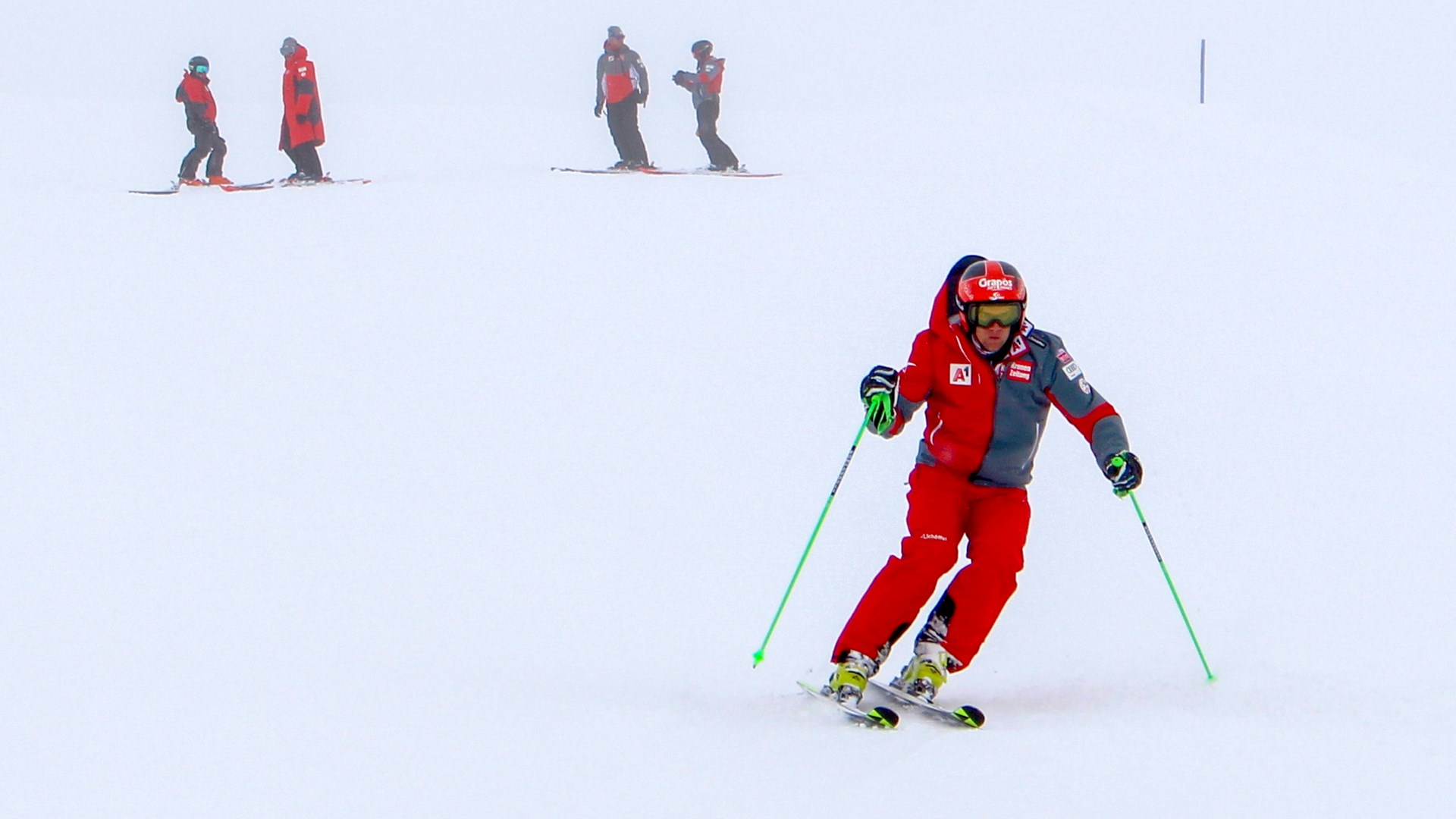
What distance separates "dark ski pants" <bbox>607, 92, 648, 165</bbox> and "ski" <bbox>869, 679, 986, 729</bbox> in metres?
9.50

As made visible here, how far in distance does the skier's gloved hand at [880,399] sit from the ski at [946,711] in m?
0.76

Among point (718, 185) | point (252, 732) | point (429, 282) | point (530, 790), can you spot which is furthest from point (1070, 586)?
point (718, 185)

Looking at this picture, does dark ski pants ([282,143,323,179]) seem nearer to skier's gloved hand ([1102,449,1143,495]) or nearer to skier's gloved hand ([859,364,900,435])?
skier's gloved hand ([859,364,900,435])

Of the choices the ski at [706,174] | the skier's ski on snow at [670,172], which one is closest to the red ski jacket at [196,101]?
the skier's ski on snow at [670,172]

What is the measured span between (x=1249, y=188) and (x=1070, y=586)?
302 inches

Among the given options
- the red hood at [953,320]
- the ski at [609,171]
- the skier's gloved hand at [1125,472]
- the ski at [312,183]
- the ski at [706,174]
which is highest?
the ski at [609,171]

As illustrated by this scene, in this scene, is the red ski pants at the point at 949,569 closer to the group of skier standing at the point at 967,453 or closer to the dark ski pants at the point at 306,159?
the group of skier standing at the point at 967,453

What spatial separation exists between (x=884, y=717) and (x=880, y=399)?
2.99 ft

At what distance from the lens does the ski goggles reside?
3.92 m

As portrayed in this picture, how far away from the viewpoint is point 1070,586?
17.2 ft

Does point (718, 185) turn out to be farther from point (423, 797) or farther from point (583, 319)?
point (423, 797)

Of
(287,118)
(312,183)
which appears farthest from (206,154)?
(312,183)

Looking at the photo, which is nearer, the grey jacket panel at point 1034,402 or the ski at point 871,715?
the ski at point 871,715

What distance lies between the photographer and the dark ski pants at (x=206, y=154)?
41.0 feet
